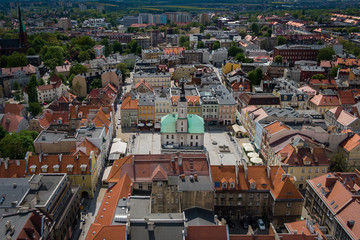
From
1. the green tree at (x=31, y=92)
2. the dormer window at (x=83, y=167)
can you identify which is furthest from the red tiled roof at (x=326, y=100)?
the green tree at (x=31, y=92)

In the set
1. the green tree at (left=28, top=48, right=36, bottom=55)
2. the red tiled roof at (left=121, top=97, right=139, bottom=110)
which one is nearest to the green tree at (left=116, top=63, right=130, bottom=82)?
the red tiled roof at (left=121, top=97, right=139, bottom=110)

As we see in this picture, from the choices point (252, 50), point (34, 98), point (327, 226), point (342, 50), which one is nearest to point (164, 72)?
point (34, 98)

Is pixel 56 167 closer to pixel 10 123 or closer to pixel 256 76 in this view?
pixel 10 123

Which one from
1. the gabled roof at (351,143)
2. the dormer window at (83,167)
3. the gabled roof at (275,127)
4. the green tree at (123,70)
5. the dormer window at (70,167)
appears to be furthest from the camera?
the green tree at (123,70)

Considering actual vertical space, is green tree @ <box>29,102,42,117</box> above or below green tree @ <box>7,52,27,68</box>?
below

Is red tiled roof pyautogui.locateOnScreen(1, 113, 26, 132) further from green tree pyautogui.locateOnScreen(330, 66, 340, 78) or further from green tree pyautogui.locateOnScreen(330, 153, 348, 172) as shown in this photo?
green tree pyautogui.locateOnScreen(330, 66, 340, 78)

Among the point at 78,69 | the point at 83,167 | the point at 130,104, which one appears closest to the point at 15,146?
the point at 83,167

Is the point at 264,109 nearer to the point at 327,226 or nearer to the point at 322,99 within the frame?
the point at 322,99

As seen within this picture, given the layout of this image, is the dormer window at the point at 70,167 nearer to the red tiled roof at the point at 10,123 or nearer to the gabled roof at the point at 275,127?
the red tiled roof at the point at 10,123
